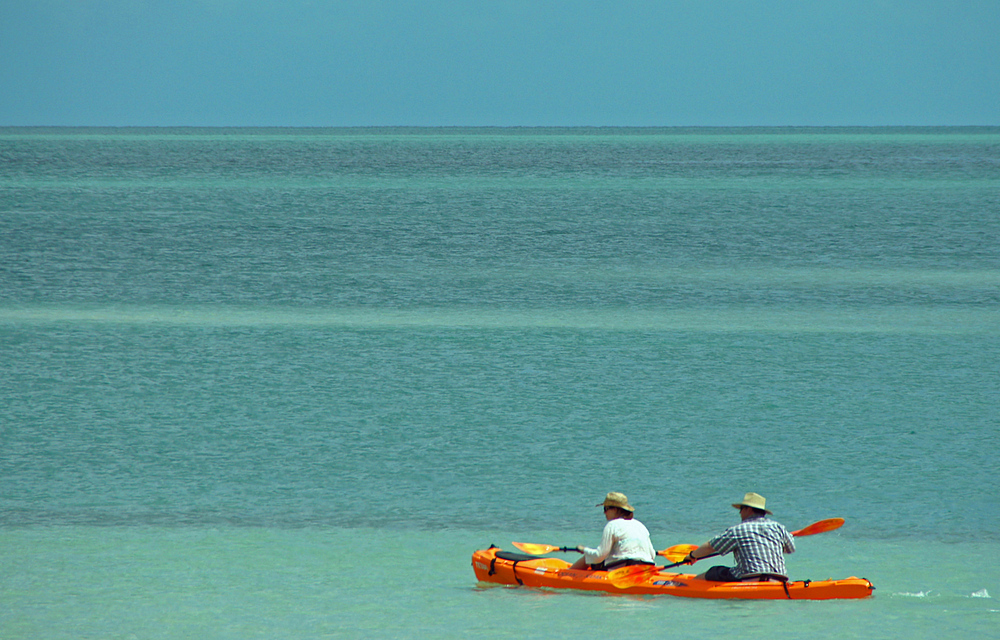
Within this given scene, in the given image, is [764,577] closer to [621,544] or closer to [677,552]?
[677,552]

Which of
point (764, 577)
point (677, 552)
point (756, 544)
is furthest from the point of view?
point (677, 552)

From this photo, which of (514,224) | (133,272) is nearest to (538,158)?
(514,224)

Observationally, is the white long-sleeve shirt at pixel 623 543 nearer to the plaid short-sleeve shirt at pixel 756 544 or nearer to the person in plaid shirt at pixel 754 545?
the person in plaid shirt at pixel 754 545

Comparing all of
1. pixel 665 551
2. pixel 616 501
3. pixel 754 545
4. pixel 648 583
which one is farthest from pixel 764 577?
pixel 616 501

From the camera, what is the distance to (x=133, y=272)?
32.1 metres

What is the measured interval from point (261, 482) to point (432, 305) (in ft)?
41.9

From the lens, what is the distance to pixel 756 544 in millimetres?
9078

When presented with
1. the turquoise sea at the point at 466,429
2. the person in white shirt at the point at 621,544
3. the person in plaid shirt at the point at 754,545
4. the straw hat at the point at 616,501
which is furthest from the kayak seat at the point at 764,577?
the straw hat at the point at 616,501

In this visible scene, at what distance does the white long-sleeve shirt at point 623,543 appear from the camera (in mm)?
9445

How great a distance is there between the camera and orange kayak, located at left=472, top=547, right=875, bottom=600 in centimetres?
919

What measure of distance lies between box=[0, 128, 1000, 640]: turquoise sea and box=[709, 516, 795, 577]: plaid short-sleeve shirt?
313mm

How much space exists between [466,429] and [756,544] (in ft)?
22.5

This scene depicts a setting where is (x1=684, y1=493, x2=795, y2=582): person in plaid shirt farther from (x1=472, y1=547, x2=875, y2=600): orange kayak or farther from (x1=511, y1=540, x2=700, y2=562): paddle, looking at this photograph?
(x1=511, y1=540, x2=700, y2=562): paddle

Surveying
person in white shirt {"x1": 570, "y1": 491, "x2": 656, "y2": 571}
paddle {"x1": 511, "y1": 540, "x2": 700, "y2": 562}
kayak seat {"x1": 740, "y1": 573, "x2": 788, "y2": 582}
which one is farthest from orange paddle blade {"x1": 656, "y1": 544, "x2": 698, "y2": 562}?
kayak seat {"x1": 740, "y1": 573, "x2": 788, "y2": 582}
